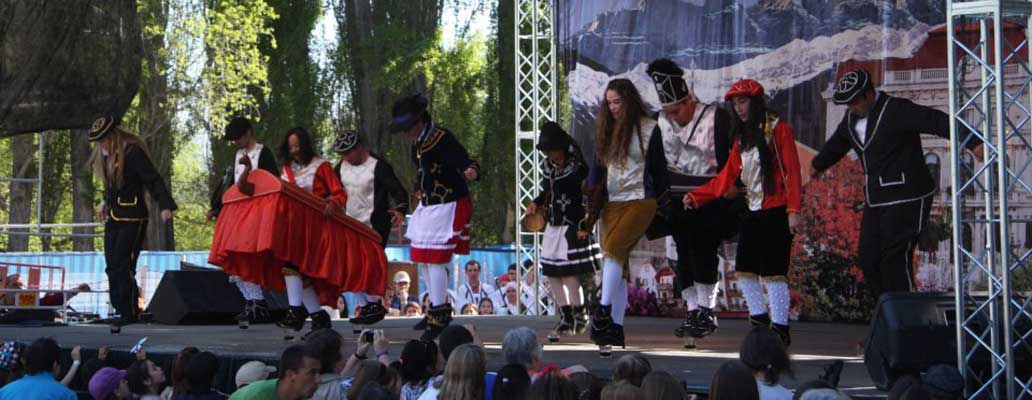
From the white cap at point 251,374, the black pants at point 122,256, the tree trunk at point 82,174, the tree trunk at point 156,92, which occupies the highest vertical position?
the tree trunk at point 156,92

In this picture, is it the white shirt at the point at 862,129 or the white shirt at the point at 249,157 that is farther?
the white shirt at the point at 249,157

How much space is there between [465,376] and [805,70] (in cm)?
804

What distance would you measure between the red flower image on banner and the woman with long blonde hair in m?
7.80

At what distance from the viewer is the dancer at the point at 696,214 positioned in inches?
349

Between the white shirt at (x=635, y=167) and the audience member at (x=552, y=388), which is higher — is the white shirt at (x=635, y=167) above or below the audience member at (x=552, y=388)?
above

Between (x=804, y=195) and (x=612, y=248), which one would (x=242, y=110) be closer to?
(x=804, y=195)

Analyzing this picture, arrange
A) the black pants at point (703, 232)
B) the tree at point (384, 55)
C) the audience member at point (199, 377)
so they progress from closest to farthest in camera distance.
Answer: the audience member at point (199, 377)
the black pants at point (703, 232)
the tree at point (384, 55)

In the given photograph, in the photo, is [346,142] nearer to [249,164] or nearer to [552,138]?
[249,164]

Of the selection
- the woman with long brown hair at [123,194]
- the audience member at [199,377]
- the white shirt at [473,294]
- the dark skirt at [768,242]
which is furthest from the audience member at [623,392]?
the white shirt at [473,294]

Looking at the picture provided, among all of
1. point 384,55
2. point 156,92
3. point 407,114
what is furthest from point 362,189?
point 384,55

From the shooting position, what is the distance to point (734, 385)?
15.2ft

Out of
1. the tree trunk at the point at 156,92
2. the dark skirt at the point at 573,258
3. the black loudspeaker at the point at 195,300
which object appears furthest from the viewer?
the tree trunk at the point at 156,92

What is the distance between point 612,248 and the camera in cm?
841

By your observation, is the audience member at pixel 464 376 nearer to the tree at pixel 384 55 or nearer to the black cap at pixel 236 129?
the black cap at pixel 236 129
